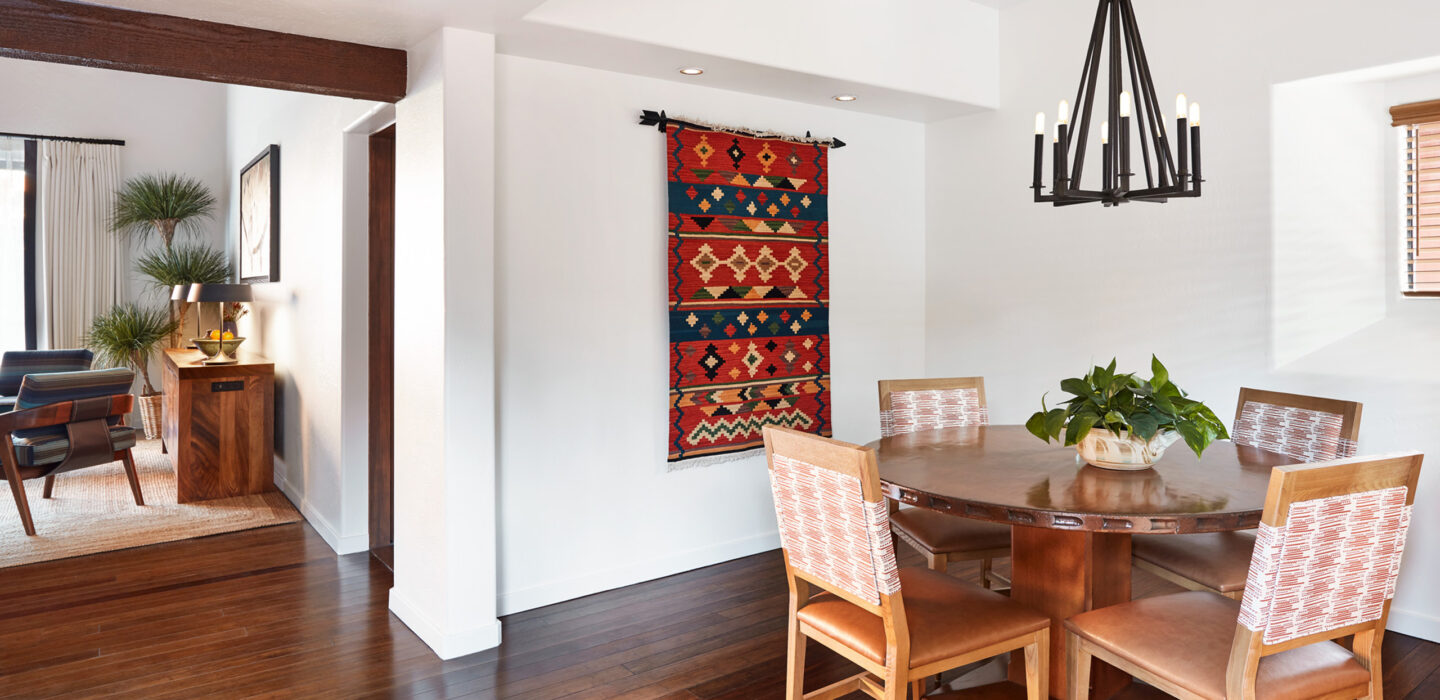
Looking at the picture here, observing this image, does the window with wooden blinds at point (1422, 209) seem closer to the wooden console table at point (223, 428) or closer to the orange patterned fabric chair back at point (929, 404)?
the orange patterned fabric chair back at point (929, 404)

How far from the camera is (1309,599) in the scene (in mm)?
1672

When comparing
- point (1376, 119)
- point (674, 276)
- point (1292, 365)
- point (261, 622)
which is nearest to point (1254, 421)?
point (1292, 365)

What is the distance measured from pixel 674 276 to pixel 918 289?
1626 millimetres

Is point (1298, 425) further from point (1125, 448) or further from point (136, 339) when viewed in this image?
point (136, 339)

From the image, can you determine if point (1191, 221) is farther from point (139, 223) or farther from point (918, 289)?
point (139, 223)

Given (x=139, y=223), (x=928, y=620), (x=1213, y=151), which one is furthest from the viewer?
(x=139, y=223)

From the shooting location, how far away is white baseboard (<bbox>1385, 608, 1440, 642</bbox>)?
2973 millimetres

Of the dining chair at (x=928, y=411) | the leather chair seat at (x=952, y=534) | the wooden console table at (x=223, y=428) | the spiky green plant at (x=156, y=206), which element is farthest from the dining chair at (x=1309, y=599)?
the spiky green plant at (x=156, y=206)

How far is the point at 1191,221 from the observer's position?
3.55 metres

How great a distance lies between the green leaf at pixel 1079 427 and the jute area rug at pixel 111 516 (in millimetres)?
3965

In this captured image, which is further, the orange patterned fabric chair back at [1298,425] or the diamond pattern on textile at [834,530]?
the orange patterned fabric chair back at [1298,425]

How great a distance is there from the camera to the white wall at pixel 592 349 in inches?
128

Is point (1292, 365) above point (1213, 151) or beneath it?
beneath

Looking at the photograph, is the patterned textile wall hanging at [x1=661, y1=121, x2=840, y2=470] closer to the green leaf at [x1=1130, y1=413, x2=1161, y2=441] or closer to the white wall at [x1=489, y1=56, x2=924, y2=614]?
the white wall at [x1=489, y1=56, x2=924, y2=614]
